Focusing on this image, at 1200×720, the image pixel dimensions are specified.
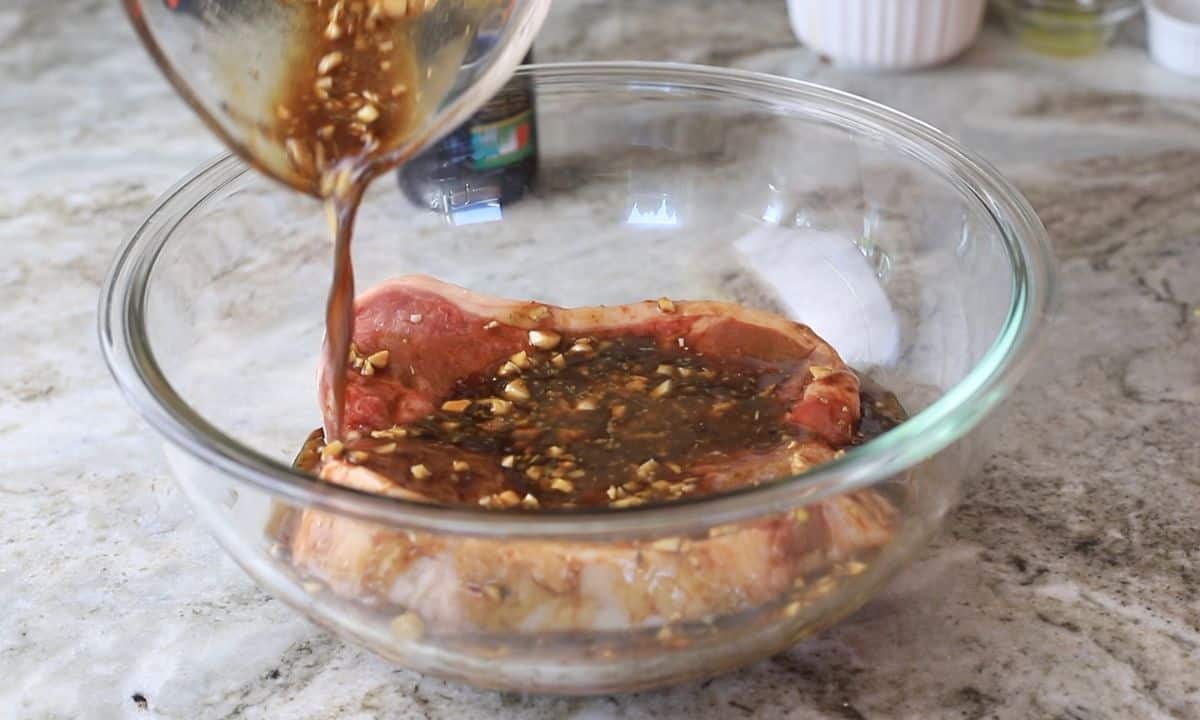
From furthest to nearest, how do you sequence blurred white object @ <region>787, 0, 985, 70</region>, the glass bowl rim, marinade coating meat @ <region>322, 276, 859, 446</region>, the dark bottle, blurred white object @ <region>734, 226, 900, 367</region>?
blurred white object @ <region>787, 0, 985, 70</region>, the dark bottle, blurred white object @ <region>734, 226, 900, 367</region>, marinade coating meat @ <region>322, 276, 859, 446</region>, the glass bowl rim

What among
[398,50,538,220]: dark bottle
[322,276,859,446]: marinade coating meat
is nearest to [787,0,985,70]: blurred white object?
[398,50,538,220]: dark bottle

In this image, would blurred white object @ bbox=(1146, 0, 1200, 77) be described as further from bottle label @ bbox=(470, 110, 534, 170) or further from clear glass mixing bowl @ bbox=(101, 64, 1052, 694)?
bottle label @ bbox=(470, 110, 534, 170)

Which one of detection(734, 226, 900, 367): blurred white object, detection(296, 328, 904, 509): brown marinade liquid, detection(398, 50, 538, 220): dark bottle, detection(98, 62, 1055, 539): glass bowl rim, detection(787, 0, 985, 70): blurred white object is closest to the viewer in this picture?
detection(98, 62, 1055, 539): glass bowl rim

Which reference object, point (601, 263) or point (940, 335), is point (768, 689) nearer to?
point (940, 335)

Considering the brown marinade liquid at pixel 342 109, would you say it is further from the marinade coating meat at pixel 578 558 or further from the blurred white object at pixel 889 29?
the blurred white object at pixel 889 29

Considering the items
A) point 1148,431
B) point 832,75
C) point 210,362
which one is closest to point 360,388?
point 210,362
